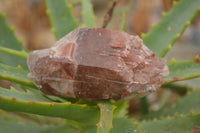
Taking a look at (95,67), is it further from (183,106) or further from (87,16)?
(183,106)

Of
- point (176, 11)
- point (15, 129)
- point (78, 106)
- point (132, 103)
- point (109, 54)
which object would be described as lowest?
point (132, 103)

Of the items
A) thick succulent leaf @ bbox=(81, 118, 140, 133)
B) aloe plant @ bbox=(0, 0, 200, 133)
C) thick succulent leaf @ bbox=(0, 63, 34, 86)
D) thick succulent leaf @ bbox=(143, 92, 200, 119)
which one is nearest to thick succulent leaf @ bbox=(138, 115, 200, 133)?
aloe plant @ bbox=(0, 0, 200, 133)

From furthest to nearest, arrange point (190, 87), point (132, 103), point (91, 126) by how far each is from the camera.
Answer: point (132, 103) → point (190, 87) → point (91, 126)

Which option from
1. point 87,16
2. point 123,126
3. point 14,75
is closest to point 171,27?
point 87,16

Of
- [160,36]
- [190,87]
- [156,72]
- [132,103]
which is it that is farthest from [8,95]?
[132,103]

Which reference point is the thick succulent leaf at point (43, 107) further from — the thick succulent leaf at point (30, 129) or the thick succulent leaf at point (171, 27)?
the thick succulent leaf at point (171, 27)

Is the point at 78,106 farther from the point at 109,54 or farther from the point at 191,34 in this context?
the point at 191,34
